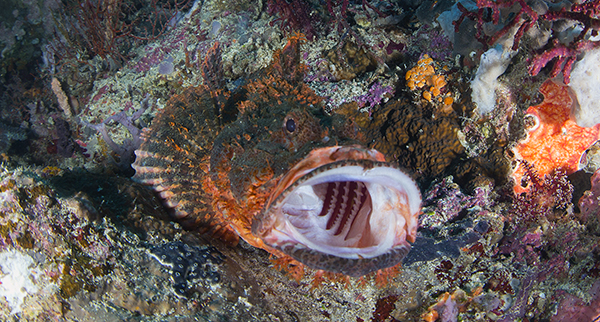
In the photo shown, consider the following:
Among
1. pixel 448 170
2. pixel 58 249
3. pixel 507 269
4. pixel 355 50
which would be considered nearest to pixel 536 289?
pixel 507 269

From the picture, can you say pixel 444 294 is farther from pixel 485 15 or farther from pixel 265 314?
pixel 485 15

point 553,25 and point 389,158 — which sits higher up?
point 553,25

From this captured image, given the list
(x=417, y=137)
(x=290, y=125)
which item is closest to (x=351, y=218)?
(x=290, y=125)

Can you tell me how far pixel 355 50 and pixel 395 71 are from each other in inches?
26.7

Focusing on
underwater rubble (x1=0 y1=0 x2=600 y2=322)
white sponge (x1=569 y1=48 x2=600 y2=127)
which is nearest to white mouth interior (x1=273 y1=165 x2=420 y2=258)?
underwater rubble (x1=0 y1=0 x2=600 y2=322)

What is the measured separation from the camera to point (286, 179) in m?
2.04

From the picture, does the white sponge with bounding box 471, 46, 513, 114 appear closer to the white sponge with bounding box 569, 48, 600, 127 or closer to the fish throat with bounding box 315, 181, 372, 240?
the white sponge with bounding box 569, 48, 600, 127

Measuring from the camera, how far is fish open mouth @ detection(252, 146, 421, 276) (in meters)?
1.90

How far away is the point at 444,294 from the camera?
282 cm

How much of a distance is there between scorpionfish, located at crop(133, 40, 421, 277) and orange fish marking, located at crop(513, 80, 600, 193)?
2.05m

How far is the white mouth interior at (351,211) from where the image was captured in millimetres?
1980

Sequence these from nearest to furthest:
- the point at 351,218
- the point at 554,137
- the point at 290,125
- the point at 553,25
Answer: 1. the point at 290,125
2. the point at 351,218
3. the point at 553,25
4. the point at 554,137

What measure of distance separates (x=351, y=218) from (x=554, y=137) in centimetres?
254

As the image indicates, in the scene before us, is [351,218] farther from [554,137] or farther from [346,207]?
[554,137]
